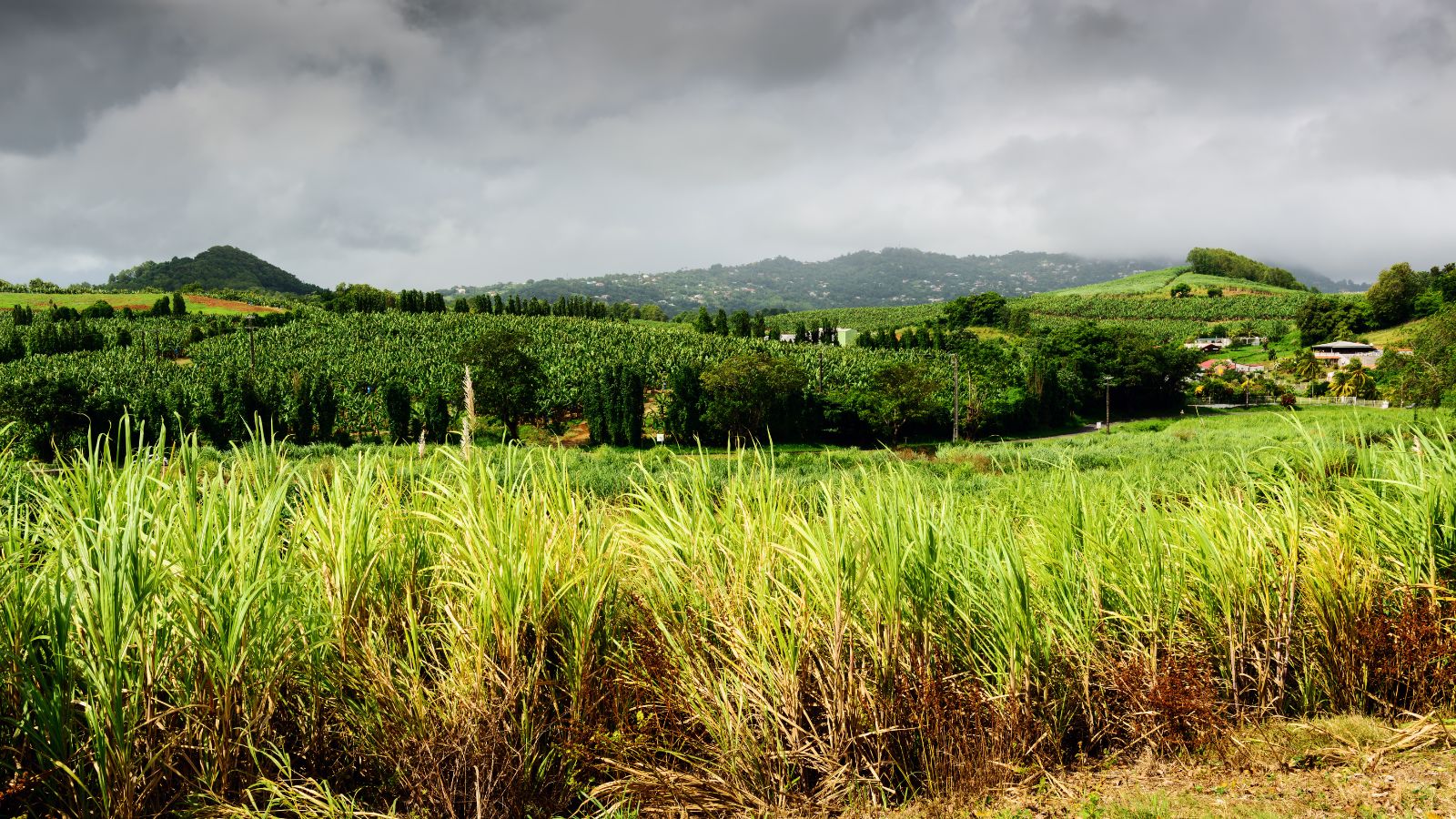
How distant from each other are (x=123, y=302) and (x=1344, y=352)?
15544 cm

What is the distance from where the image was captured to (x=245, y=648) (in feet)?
8.24

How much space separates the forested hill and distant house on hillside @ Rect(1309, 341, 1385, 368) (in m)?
188

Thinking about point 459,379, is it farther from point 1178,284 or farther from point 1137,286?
point 1137,286

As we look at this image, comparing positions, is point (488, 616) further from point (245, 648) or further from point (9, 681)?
point (9, 681)

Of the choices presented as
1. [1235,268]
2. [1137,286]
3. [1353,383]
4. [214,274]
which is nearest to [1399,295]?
[1353,383]

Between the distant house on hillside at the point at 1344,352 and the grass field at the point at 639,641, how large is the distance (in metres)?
91.2

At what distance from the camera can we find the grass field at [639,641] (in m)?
2.50

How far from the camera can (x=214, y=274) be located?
168m

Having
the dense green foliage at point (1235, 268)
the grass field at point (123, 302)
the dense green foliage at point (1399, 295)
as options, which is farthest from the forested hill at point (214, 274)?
the dense green foliage at point (1235, 268)

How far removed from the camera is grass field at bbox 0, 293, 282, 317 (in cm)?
9562

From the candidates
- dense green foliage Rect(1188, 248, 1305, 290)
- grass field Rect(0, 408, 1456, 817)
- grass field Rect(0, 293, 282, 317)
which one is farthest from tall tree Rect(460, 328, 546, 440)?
dense green foliage Rect(1188, 248, 1305, 290)

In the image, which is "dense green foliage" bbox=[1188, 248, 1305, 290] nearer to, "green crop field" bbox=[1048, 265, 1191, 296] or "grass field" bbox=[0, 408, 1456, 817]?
"green crop field" bbox=[1048, 265, 1191, 296]

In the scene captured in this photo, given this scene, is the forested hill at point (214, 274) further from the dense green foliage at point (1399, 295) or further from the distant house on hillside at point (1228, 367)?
the dense green foliage at point (1399, 295)

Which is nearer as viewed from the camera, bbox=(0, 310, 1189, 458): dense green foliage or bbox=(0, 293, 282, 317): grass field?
bbox=(0, 310, 1189, 458): dense green foliage
